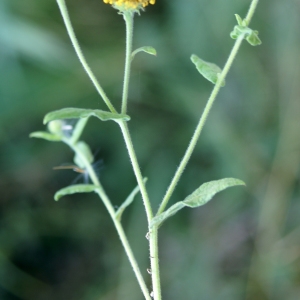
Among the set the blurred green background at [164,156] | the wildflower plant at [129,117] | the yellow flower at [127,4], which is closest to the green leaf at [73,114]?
the wildflower plant at [129,117]

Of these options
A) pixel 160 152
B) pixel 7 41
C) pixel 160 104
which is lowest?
pixel 160 152

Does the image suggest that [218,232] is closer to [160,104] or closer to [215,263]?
[215,263]

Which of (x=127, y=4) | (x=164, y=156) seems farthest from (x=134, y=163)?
(x=164, y=156)

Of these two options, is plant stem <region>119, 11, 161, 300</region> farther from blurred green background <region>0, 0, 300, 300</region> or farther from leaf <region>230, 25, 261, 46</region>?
blurred green background <region>0, 0, 300, 300</region>

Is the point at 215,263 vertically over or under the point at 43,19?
under

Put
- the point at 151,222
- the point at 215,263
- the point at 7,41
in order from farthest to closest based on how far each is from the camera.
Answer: the point at 215,263
the point at 7,41
the point at 151,222

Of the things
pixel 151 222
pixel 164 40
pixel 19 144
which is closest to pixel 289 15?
pixel 164 40

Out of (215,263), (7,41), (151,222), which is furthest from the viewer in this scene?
(215,263)

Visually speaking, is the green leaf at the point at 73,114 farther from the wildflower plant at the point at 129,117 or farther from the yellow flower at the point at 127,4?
the yellow flower at the point at 127,4
